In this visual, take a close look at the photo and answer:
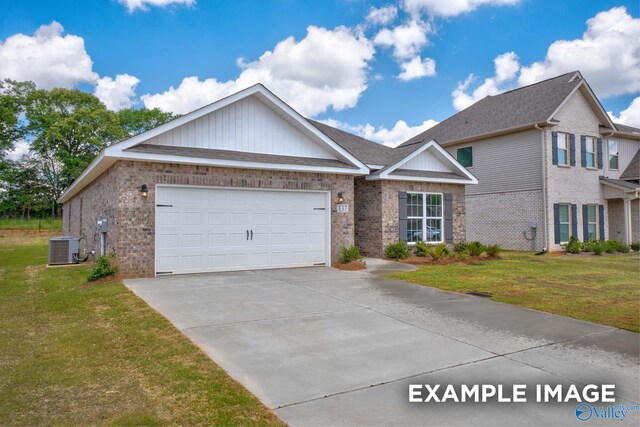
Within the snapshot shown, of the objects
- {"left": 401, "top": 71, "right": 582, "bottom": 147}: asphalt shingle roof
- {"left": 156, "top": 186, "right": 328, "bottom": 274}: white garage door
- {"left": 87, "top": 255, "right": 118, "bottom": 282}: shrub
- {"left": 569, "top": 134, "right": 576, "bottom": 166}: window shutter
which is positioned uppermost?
{"left": 401, "top": 71, "right": 582, "bottom": 147}: asphalt shingle roof

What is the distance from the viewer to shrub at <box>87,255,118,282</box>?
983 centimetres

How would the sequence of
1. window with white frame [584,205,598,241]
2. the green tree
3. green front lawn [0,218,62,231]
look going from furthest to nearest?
the green tree
green front lawn [0,218,62,231]
window with white frame [584,205,598,241]

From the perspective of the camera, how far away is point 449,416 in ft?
10.8

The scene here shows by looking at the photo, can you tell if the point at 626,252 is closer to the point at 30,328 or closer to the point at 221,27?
the point at 221,27

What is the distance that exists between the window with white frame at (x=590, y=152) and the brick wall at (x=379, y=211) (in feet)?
30.1

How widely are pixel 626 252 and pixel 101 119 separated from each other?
48175 millimetres

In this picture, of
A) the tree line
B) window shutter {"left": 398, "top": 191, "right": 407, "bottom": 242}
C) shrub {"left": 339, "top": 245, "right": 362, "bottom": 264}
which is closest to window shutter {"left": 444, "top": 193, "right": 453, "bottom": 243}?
window shutter {"left": 398, "top": 191, "right": 407, "bottom": 242}

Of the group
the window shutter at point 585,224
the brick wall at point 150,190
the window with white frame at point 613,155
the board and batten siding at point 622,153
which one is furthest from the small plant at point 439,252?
the window with white frame at point 613,155

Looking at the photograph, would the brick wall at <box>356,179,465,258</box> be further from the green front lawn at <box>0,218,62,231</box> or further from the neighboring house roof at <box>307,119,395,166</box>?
the green front lawn at <box>0,218,62,231</box>

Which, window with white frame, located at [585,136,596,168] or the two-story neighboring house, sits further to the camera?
window with white frame, located at [585,136,596,168]

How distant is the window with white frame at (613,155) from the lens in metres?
21.7

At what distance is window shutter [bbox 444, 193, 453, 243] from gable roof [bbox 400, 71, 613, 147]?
227 inches

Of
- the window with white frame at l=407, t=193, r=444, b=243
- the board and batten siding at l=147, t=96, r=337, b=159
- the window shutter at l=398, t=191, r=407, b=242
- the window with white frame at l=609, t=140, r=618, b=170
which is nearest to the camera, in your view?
the board and batten siding at l=147, t=96, r=337, b=159

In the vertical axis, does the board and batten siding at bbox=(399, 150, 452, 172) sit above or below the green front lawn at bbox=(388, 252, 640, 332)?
above
